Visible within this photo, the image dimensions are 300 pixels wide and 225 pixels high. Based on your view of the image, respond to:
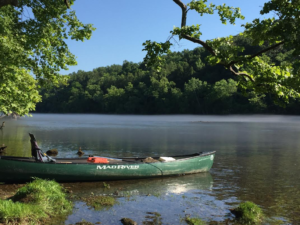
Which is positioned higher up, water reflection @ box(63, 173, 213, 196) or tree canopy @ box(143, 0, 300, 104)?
tree canopy @ box(143, 0, 300, 104)

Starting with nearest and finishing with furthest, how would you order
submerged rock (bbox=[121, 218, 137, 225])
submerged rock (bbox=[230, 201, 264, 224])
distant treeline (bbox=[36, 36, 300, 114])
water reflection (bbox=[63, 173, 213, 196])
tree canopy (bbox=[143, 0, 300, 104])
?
tree canopy (bbox=[143, 0, 300, 104]) < submerged rock (bbox=[121, 218, 137, 225]) < submerged rock (bbox=[230, 201, 264, 224]) < water reflection (bbox=[63, 173, 213, 196]) < distant treeline (bbox=[36, 36, 300, 114])

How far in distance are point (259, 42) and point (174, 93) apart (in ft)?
435

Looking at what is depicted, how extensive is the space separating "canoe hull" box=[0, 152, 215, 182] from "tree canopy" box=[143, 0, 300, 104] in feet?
29.8

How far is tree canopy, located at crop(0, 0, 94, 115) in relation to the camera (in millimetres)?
12714

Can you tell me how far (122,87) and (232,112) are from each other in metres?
75.9

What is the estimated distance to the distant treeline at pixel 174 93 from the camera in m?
116

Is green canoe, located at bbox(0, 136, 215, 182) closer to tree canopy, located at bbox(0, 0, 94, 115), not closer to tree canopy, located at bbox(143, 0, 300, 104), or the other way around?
tree canopy, located at bbox(0, 0, 94, 115)

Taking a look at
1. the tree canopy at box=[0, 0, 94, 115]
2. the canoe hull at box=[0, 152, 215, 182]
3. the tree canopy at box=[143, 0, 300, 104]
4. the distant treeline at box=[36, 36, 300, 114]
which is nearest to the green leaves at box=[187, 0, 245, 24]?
the tree canopy at box=[143, 0, 300, 104]

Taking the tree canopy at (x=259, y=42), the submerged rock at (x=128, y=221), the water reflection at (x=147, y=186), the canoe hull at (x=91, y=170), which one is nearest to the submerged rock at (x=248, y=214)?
the submerged rock at (x=128, y=221)

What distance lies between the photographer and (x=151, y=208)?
11.4 metres

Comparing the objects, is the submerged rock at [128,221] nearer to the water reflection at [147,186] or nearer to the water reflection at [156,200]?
the water reflection at [156,200]

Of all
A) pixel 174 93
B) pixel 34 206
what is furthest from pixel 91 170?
pixel 174 93

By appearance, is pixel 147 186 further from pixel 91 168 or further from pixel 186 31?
pixel 186 31

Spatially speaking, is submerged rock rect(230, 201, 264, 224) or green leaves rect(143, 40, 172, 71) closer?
green leaves rect(143, 40, 172, 71)
